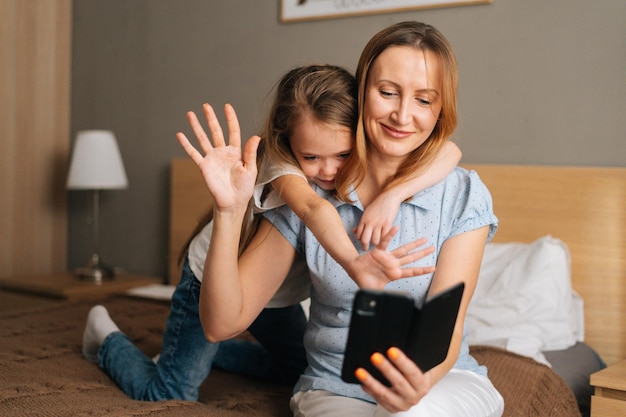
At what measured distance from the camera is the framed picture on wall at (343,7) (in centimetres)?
272

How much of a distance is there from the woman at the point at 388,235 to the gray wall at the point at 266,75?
1162 millimetres

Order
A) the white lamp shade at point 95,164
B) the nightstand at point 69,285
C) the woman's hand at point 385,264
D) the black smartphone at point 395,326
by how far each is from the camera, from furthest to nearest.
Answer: the white lamp shade at point 95,164 < the nightstand at point 69,285 < the woman's hand at point 385,264 < the black smartphone at point 395,326

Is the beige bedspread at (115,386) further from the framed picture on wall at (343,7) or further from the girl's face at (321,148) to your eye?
the framed picture on wall at (343,7)

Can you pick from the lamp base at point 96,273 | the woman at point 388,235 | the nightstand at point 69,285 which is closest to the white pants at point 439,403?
the woman at point 388,235

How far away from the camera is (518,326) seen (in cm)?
214

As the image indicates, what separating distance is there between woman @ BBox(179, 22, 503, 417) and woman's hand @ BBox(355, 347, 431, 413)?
128mm

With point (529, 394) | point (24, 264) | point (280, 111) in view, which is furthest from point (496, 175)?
point (24, 264)

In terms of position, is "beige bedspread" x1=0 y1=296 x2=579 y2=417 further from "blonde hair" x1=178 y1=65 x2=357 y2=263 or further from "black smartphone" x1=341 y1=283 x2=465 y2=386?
"black smartphone" x1=341 y1=283 x2=465 y2=386

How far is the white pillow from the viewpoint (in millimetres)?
2127

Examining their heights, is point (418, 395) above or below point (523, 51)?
below

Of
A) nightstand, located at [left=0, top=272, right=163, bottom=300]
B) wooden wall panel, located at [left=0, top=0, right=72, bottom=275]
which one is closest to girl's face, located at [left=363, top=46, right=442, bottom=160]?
nightstand, located at [left=0, top=272, right=163, bottom=300]

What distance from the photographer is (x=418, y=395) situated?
44.1 inches

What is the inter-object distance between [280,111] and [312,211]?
0.29 metres

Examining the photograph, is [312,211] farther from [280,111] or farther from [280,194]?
[280,111]
